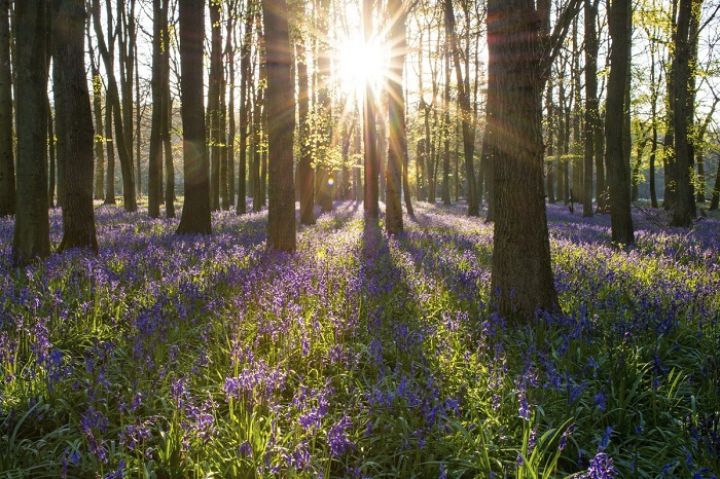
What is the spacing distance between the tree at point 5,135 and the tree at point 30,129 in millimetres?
9391

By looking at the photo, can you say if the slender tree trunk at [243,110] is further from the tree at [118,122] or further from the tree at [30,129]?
the tree at [30,129]

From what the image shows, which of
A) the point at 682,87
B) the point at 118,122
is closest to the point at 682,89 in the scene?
the point at 682,87

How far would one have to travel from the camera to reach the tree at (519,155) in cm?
529

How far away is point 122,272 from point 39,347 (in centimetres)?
384

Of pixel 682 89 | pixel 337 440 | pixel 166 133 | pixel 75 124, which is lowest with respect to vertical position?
pixel 337 440

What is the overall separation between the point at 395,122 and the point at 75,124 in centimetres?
1046

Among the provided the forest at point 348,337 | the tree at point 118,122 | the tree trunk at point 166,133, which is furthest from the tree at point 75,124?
the tree at point 118,122

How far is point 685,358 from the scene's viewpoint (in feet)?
14.3

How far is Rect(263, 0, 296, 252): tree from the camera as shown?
9.91 m

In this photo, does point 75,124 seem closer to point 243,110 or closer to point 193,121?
point 193,121

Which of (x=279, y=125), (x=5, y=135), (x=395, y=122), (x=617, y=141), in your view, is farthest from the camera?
(x=395, y=122)

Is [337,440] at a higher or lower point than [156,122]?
lower

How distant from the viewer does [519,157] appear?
5391 millimetres

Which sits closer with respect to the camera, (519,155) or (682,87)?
(519,155)
